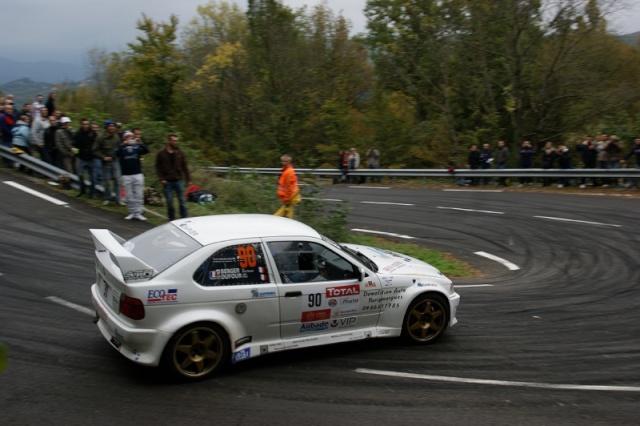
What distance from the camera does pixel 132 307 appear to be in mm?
5801

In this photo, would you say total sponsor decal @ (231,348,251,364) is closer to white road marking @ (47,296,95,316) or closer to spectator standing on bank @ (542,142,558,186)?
white road marking @ (47,296,95,316)

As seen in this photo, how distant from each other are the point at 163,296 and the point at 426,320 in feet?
10.7

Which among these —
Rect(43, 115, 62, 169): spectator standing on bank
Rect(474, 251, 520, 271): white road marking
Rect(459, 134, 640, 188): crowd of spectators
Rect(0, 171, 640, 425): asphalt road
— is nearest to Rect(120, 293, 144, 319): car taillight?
Rect(0, 171, 640, 425): asphalt road

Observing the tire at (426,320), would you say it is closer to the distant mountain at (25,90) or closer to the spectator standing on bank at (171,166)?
the spectator standing on bank at (171,166)

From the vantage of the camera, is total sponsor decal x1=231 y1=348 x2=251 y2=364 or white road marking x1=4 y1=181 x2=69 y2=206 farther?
white road marking x1=4 y1=181 x2=69 y2=206

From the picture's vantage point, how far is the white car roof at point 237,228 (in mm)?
6496

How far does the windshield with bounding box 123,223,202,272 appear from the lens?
6.17 m

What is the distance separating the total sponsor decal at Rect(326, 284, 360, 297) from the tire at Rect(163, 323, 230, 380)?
1265 mm

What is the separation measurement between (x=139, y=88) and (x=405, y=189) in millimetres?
23850

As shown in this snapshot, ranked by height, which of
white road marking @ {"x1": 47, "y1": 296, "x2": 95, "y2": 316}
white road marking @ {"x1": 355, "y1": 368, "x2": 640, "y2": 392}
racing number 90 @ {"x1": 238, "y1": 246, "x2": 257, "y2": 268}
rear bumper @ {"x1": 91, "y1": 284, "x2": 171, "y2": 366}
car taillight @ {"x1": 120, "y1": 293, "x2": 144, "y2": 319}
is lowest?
white road marking @ {"x1": 355, "y1": 368, "x2": 640, "y2": 392}

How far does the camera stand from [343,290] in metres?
6.83

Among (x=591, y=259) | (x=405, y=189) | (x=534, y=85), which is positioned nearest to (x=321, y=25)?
(x=534, y=85)

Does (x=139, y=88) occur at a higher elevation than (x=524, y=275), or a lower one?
higher

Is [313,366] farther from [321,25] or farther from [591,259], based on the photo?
[321,25]
